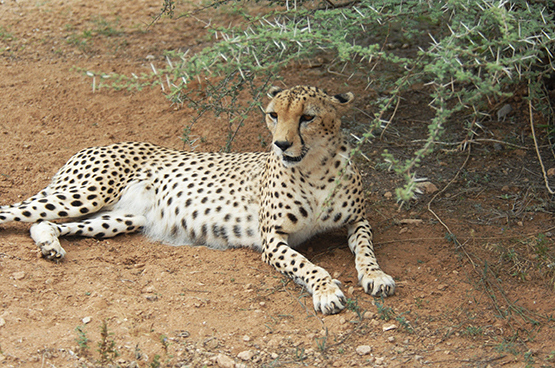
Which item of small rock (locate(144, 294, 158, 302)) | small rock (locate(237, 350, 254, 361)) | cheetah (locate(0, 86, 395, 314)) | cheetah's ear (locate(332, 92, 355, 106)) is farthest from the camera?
cheetah's ear (locate(332, 92, 355, 106))

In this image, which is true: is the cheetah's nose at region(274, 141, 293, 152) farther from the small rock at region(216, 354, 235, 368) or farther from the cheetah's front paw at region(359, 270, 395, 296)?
the small rock at region(216, 354, 235, 368)

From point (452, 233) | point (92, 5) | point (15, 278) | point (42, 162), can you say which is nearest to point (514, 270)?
point (452, 233)

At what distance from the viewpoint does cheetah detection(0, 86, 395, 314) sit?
12.5ft

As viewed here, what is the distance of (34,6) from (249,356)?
6.59m

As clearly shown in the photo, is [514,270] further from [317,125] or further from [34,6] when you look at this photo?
[34,6]

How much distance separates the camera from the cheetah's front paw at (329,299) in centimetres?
347

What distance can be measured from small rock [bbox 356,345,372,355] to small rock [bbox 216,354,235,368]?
64 cm

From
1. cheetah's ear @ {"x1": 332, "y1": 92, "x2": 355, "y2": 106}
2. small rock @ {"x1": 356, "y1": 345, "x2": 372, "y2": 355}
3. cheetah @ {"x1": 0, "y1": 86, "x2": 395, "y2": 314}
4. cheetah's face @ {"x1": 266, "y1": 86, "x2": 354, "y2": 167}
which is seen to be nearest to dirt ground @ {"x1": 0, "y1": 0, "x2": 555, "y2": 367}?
small rock @ {"x1": 356, "y1": 345, "x2": 372, "y2": 355}

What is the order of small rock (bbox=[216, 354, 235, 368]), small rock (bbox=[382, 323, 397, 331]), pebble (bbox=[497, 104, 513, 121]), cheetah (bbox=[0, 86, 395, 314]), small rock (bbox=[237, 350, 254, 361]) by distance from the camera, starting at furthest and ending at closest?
pebble (bbox=[497, 104, 513, 121]) → cheetah (bbox=[0, 86, 395, 314]) → small rock (bbox=[382, 323, 397, 331]) → small rock (bbox=[237, 350, 254, 361]) → small rock (bbox=[216, 354, 235, 368])

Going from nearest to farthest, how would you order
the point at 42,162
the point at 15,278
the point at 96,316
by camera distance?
1. the point at 96,316
2. the point at 15,278
3. the point at 42,162

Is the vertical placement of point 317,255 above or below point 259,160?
below

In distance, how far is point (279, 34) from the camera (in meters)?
3.09

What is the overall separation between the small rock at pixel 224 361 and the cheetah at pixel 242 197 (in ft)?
2.40

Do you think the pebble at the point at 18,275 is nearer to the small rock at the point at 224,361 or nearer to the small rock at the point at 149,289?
the small rock at the point at 149,289
